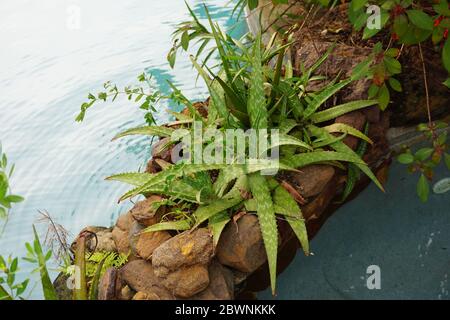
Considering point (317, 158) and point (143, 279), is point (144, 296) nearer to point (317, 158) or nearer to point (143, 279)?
point (143, 279)

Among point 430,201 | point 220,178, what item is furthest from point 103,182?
point 430,201

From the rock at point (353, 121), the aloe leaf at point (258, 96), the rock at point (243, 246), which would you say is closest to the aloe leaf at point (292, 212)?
the rock at point (243, 246)

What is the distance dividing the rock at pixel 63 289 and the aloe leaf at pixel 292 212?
3.36 ft

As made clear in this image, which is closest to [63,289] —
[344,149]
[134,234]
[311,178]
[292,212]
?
[134,234]

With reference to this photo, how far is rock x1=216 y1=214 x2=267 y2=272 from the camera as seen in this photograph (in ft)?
6.29

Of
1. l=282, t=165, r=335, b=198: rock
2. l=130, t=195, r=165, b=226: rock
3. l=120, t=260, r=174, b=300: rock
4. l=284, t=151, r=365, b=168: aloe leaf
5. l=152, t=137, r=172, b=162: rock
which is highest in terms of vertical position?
l=152, t=137, r=172, b=162: rock

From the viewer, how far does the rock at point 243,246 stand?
6.29ft

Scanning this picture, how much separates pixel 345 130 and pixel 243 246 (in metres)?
0.78

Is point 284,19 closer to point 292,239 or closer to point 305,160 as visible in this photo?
point 305,160

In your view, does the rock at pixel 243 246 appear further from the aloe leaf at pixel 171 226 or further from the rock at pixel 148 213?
the rock at pixel 148 213

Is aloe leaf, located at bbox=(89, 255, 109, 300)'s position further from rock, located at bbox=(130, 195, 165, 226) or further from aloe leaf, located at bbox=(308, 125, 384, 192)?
aloe leaf, located at bbox=(308, 125, 384, 192)

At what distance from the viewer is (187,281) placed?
184 cm

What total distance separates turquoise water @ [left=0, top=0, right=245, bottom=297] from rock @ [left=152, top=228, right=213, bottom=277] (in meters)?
1.03

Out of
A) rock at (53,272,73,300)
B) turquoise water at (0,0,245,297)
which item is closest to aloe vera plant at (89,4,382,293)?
rock at (53,272,73,300)
